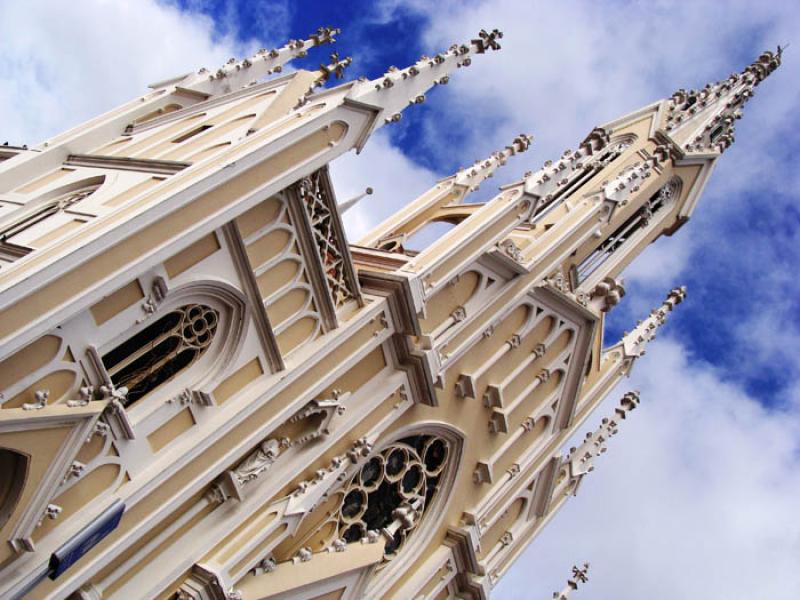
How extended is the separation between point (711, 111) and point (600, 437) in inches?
456

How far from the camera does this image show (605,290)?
790 inches

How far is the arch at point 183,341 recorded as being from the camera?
37.3 feet

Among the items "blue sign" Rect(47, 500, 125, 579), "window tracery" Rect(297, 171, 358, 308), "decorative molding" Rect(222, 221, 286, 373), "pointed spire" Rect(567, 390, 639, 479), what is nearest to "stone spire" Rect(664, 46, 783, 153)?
"pointed spire" Rect(567, 390, 639, 479)

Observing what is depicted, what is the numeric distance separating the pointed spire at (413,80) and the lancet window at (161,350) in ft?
13.8

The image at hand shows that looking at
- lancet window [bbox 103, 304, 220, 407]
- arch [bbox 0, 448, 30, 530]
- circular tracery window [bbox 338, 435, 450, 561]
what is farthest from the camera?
circular tracery window [bbox 338, 435, 450, 561]

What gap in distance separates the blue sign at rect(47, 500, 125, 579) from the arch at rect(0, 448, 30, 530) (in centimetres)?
75

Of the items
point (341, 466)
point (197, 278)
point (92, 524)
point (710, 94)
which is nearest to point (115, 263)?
point (197, 278)

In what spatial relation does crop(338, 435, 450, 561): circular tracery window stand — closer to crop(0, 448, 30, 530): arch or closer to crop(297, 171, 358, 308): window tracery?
crop(297, 171, 358, 308): window tracery

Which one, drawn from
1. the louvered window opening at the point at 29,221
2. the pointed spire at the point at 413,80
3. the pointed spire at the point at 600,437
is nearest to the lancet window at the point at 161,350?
the louvered window opening at the point at 29,221

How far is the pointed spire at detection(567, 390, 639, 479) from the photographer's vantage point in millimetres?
20703

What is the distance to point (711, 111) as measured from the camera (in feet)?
86.5

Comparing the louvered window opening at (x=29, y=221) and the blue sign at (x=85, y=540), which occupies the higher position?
the louvered window opening at (x=29, y=221)

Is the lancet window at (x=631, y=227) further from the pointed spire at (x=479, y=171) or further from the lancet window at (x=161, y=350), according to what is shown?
the lancet window at (x=161, y=350)

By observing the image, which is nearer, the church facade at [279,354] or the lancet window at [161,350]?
the church facade at [279,354]
